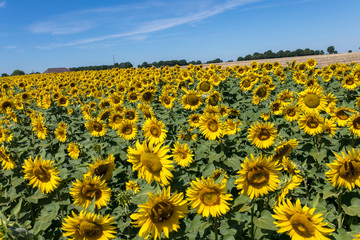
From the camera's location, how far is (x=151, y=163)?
2.70 meters

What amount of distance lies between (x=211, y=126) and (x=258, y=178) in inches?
72.0

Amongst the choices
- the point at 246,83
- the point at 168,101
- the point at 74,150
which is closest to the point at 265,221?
the point at 74,150

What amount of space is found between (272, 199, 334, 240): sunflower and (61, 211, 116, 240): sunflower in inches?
69.7

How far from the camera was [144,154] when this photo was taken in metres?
2.78

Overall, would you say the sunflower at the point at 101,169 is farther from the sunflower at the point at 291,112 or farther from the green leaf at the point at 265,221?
the sunflower at the point at 291,112

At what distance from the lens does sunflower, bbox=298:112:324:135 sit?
479cm

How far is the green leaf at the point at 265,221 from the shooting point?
277 centimetres

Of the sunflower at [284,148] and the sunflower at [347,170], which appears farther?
the sunflower at [284,148]

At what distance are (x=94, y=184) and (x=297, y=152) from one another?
481cm

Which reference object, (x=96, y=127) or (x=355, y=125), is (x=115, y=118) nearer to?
(x=96, y=127)

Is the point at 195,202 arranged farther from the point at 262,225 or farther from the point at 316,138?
the point at 316,138

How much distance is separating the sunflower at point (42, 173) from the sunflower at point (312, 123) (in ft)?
15.8

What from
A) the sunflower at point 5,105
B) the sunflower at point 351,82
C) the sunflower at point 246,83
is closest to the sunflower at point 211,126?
the sunflower at point 246,83

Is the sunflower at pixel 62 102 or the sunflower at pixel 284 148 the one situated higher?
the sunflower at pixel 62 102
